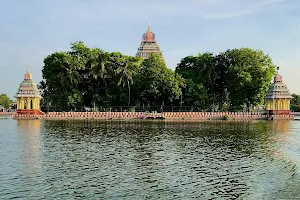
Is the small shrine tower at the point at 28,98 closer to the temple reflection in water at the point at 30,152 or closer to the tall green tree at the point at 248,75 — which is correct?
the tall green tree at the point at 248,75

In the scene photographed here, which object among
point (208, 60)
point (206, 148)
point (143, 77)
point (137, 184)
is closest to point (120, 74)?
point (143, 77)

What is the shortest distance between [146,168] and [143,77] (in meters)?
40.8

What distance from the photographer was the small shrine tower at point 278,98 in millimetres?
60219

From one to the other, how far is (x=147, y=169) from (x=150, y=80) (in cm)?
4017

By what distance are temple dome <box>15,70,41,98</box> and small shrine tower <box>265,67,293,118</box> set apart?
34102 millimetres

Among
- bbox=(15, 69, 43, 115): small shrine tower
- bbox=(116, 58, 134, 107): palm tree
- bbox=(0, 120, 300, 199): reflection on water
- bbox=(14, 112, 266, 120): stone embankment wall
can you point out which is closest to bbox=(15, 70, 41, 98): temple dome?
bbox=(15, 69, 43, 115): small shrine tower

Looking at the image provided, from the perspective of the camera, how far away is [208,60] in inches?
2472

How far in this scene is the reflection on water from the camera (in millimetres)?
13688

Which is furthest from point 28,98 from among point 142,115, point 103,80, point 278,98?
point 278,98

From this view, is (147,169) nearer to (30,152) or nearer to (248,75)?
(30,152)

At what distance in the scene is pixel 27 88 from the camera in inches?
2339

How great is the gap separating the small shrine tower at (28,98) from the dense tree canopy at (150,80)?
8.13 feet

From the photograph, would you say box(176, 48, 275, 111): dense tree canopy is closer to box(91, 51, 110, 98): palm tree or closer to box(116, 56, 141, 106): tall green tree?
box(116, 56, 141, 106): tall green tree

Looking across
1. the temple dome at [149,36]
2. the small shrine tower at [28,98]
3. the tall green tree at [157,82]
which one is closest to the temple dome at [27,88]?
the small shrine tower at [28,98]
